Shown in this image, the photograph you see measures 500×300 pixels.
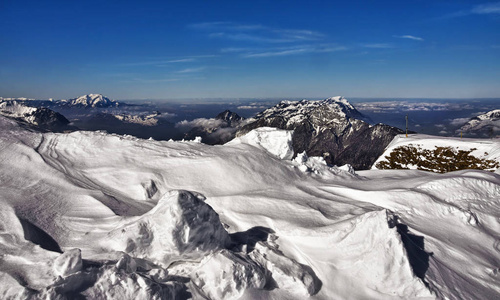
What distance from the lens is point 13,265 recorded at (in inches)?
320

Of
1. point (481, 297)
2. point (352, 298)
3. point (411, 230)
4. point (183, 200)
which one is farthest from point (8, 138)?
point (481, 297)

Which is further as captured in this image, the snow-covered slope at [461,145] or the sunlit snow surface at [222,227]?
the snow-covered slope at [461,145]

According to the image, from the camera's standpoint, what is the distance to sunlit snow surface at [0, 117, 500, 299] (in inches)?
342

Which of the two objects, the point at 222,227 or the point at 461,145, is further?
the point at 461,145

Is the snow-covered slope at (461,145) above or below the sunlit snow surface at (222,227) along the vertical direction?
below

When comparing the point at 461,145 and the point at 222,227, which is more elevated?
the point at 222,227

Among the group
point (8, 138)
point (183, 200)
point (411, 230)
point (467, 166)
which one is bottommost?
point (467, 166)

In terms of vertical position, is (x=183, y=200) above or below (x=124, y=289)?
above

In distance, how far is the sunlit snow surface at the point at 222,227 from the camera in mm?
8695

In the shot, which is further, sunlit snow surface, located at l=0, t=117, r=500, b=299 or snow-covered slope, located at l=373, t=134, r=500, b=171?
snow-covered slope, located at l=373, t=134, r=500, b=171

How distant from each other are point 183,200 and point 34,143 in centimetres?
1333

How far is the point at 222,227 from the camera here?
10656mm

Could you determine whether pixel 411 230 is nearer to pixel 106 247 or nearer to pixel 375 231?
pixel 375 231

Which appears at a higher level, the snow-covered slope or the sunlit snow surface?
the sunlit snow surface
